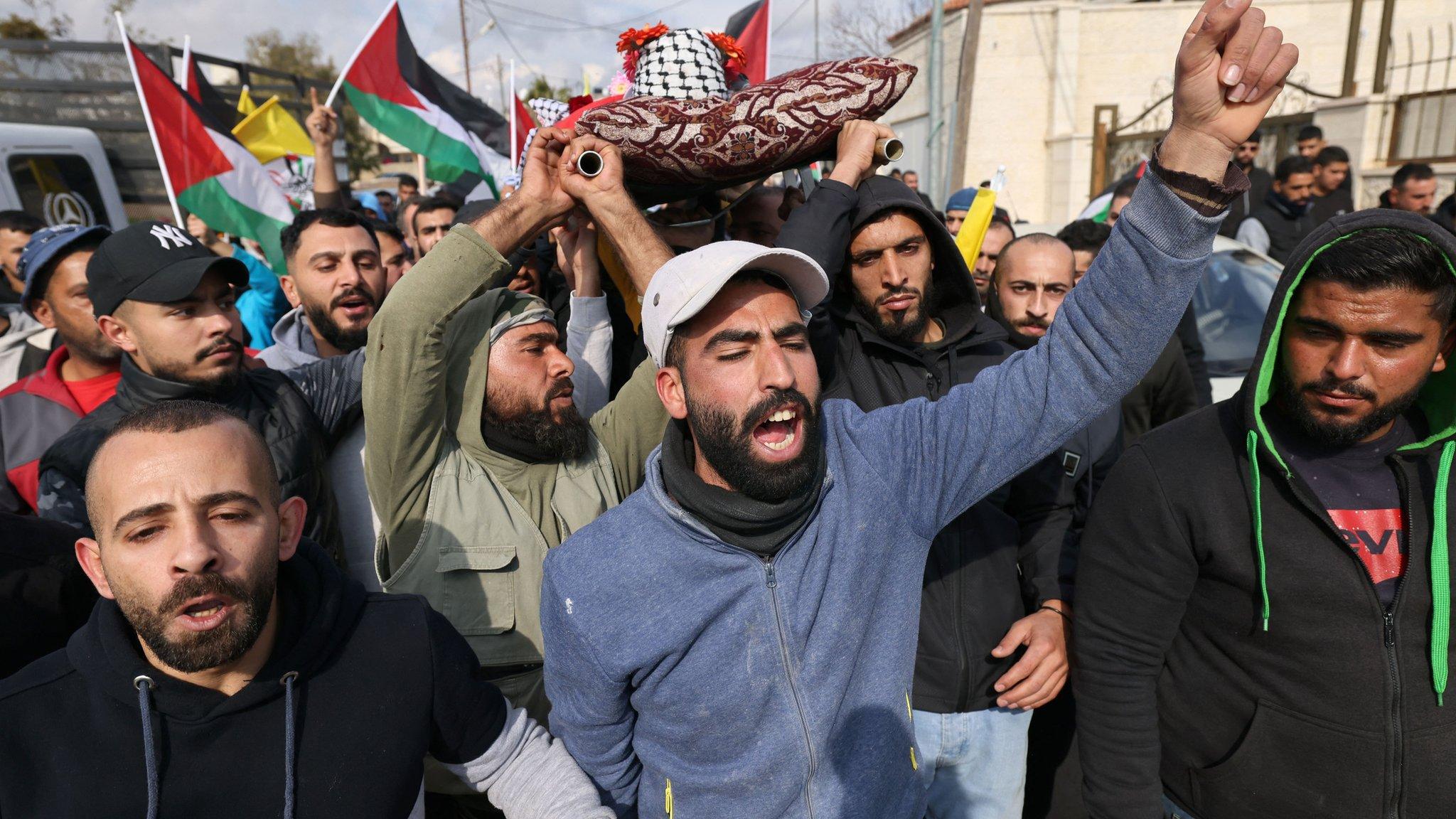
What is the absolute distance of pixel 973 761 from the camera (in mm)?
Result: 2314

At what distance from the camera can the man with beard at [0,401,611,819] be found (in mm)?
1548

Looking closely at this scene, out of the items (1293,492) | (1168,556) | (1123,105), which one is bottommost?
(1168,556)

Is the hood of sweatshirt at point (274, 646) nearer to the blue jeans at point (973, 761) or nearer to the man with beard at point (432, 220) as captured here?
the blue jeans at point (973, 761)

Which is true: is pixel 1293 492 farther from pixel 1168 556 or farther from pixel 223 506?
pixel 223 506

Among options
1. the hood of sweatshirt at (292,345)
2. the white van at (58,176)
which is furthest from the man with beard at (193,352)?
the white van at (58,176)

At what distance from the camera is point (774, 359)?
5.80 ft

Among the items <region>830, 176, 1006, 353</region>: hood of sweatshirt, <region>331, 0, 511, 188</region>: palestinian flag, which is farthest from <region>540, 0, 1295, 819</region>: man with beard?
<region>331, 0, 511, 188</region>: palestinian flag

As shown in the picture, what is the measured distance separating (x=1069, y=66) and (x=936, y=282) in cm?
2118

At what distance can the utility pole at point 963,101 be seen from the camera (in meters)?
13.2

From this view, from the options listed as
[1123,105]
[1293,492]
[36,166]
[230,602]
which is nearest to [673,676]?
[230,602]

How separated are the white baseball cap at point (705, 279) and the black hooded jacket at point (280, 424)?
3.52ft

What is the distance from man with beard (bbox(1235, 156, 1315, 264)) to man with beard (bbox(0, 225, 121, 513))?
24.5ft

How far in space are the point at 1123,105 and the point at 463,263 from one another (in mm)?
22571

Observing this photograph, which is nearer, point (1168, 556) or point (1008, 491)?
point (1168, 556)
